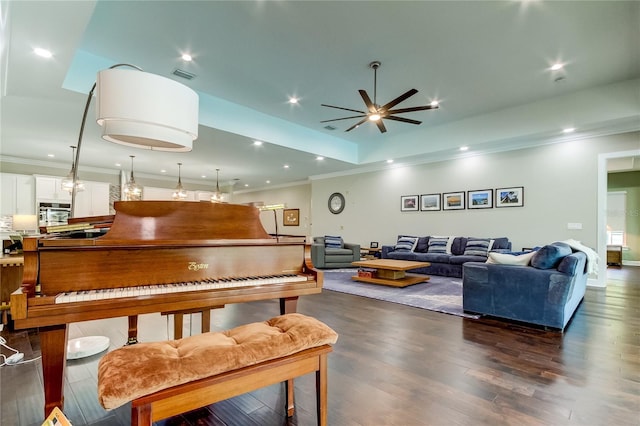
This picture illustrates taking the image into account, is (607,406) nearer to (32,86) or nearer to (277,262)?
(277,262)

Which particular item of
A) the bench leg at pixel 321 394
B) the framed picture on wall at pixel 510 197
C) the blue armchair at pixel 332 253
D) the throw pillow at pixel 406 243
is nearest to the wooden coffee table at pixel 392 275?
the throw pillow at pixel 406 243

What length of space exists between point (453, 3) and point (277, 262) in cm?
294

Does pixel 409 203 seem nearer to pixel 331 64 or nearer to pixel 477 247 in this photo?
pixel 477 247

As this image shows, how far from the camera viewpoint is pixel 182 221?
1.78m

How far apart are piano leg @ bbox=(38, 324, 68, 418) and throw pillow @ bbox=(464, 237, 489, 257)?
643 cm

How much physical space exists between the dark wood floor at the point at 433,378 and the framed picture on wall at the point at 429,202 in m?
4.11

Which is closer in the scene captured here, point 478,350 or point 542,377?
point 542,377

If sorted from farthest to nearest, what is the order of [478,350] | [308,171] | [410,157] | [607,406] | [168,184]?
[168,184] < [308,171] < [410,157] < [478,350] < [607,406]

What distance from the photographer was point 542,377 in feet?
6.85

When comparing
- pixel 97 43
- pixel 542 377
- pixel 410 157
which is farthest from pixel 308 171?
pixel 542 377

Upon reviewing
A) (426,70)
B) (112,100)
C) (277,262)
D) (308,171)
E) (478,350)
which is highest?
(426,70)

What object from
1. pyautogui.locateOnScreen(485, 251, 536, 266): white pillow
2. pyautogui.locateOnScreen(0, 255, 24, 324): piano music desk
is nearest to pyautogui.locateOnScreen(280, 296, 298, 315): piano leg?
pyautogui.locateOnScreen(485, 251, 536, 266): white pillow

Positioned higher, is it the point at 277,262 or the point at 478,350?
the point at 277,262

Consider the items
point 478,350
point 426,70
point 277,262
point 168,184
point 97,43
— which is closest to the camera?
point 277,262
